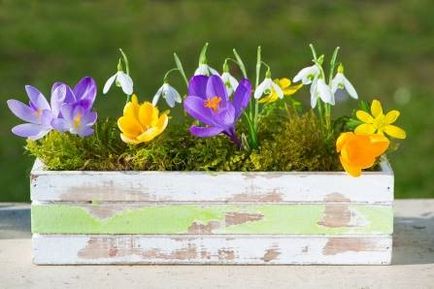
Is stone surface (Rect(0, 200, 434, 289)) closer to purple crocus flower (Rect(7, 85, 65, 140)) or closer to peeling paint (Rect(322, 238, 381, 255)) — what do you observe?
peeling paint (Rect(322, 238, 381, 255))

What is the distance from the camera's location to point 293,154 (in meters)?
1.74

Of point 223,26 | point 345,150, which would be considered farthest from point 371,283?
point 223,26

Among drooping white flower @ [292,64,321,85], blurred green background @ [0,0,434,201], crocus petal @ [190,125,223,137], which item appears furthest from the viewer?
blurred green background @ [0,0,434,201]

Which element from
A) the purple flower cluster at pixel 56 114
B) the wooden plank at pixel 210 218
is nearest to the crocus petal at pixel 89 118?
the purple flower cluster at pixel 56 114

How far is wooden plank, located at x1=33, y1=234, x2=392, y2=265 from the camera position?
173 centimetres

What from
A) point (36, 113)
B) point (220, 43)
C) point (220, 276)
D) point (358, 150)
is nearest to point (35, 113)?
point (36, 113)

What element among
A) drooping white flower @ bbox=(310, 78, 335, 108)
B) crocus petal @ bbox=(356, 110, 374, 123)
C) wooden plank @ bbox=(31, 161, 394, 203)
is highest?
drooping white flower @ bbox=(310, 78, 335, 108)

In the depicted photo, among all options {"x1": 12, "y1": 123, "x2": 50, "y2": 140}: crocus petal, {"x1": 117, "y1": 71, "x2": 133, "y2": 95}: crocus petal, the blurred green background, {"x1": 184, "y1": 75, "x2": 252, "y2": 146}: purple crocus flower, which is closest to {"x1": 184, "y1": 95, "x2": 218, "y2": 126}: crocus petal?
{"x1": 184, "y1": 75, "x2": 252, "y2": 146}: purple crocus flower

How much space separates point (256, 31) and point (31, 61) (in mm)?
967

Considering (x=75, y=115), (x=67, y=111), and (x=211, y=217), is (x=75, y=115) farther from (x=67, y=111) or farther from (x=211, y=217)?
(x=211, y=217)

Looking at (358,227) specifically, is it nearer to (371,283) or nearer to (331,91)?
(371,283)

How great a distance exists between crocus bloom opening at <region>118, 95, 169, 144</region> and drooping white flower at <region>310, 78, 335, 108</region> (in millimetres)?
219

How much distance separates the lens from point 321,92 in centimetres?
175

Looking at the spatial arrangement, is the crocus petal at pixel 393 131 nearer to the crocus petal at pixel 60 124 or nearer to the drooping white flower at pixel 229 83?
the drooping white flower at pixel 229 83
